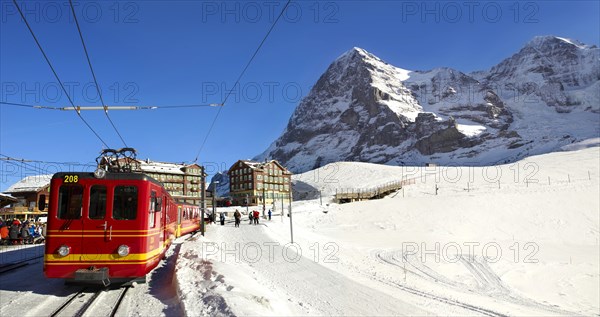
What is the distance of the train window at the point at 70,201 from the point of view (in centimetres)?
943

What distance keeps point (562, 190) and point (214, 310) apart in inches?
1659

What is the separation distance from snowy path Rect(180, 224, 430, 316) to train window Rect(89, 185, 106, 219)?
11.4 ft

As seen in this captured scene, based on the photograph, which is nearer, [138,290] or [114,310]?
[114,310]

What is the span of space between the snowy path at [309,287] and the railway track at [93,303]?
265 cm

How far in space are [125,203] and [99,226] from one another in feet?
2.57

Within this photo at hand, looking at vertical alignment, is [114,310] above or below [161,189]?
below

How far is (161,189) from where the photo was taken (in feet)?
A: 38.4

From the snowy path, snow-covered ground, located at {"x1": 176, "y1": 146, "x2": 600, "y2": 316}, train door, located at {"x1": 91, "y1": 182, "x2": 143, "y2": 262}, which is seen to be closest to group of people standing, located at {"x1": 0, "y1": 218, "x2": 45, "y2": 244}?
snow-covered ground, located at {"x1": 176, "y1": 146, "x2": 600, "y2": 316}

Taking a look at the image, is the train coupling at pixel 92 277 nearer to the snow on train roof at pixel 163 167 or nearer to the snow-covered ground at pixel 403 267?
the snow-covered ground at pixel 403 267

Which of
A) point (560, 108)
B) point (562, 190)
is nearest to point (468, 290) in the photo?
point (562, 190)

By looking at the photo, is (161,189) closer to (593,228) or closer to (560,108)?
(593,228)

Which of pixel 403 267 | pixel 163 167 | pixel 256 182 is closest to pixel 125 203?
pixel 403 267

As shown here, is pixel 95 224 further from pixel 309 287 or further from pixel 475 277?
pixel 475 277

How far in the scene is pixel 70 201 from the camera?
947 centimetres
